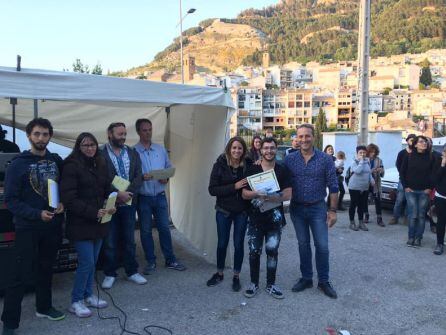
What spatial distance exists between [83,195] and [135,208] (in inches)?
44.5

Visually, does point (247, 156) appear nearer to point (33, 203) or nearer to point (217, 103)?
point (217, 103)

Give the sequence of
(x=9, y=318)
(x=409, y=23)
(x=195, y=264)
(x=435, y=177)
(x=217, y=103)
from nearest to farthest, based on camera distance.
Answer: (x=9, y=318) < (x=217, y=103) < (x=195, y=264) < (x=435, y=177) < (x=409, y=23)

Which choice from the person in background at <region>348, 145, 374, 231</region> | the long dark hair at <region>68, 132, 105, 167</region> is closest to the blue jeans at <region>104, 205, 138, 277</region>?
the long dark hair at <region>68, 132, 105, 167</region>

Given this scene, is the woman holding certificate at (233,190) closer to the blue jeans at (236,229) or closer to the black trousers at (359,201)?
the blue jeans at (236,229)

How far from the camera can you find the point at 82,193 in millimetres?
3676

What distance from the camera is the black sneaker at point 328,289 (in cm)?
434

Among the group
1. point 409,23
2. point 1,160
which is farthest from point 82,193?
point 409,23

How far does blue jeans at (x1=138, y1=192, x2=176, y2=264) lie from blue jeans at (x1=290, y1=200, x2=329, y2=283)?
1594 mm

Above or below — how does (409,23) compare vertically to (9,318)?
above

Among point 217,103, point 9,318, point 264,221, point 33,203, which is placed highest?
point 217,103

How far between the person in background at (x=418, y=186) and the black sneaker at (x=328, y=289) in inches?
98.1

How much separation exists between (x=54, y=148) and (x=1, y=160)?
2.00 meters

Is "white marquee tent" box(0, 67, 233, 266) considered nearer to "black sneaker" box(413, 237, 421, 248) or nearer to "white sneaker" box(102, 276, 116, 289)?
"white sneaker" box(102, 276, 116, 289)

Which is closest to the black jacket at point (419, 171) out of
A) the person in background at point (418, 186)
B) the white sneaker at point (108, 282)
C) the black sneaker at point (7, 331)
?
the person in background at point (418, 186)
